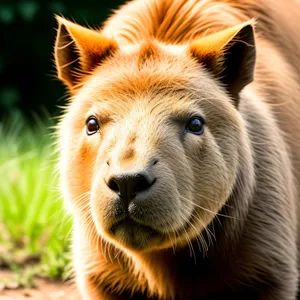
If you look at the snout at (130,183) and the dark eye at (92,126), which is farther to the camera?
the dark eye at (92,126)

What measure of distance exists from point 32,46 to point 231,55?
5747 mm

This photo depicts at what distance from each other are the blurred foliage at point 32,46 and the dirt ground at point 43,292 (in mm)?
4046

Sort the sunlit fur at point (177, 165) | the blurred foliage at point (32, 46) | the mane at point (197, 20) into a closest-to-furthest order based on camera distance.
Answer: the sunlit fur at point (177, 165) < the mane at point (197, 20) < the blurred foliage at point (32, 46)

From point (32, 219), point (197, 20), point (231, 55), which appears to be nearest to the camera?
point (231, 55)

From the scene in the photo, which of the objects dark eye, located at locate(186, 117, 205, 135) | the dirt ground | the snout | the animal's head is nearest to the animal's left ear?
the animal's head

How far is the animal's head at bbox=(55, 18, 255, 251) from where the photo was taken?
149 inches

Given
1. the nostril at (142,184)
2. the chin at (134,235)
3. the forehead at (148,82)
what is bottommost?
the chin at (134,235)

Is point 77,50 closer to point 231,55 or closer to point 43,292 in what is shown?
point 231,55

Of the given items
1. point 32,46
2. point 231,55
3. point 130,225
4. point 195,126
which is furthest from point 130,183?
point 32,46

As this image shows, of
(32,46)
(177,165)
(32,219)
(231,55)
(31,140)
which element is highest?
(231,55)

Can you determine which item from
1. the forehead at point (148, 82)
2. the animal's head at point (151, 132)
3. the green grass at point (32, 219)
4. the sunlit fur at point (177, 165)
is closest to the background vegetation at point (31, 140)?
the green grass at point (32, 219)

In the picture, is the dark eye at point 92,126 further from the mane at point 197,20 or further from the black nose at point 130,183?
the mane at point 197,20

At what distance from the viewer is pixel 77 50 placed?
14.8 ft

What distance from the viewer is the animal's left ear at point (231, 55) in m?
4.26
